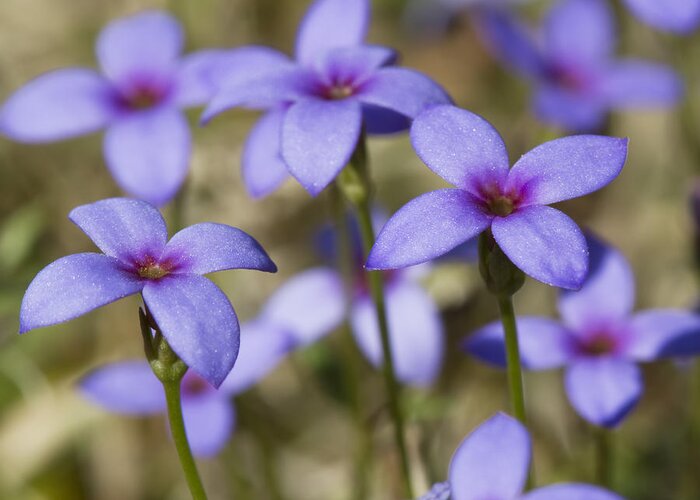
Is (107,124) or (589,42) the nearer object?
(107,124)

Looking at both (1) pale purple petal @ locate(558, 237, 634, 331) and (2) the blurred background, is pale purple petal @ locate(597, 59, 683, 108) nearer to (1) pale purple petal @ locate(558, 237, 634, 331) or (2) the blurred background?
(2) the blurred background

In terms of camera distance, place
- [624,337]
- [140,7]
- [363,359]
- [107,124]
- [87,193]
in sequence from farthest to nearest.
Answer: [140,7] < [87,193] < [363,359] < [107,124] < [624,337]

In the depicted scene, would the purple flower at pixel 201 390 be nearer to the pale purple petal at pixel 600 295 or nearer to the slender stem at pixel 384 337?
the slender stem at pixel 384 337

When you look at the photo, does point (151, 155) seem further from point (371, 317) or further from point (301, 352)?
point (301, 352)

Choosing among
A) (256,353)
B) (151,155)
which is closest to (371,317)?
(256,353)

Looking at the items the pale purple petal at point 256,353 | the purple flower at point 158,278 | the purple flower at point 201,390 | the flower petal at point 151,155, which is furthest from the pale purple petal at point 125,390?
the purple flower at point 158,278

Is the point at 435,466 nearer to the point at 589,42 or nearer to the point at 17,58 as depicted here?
the point at 589,42

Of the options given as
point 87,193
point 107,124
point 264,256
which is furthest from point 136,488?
point 264,256
